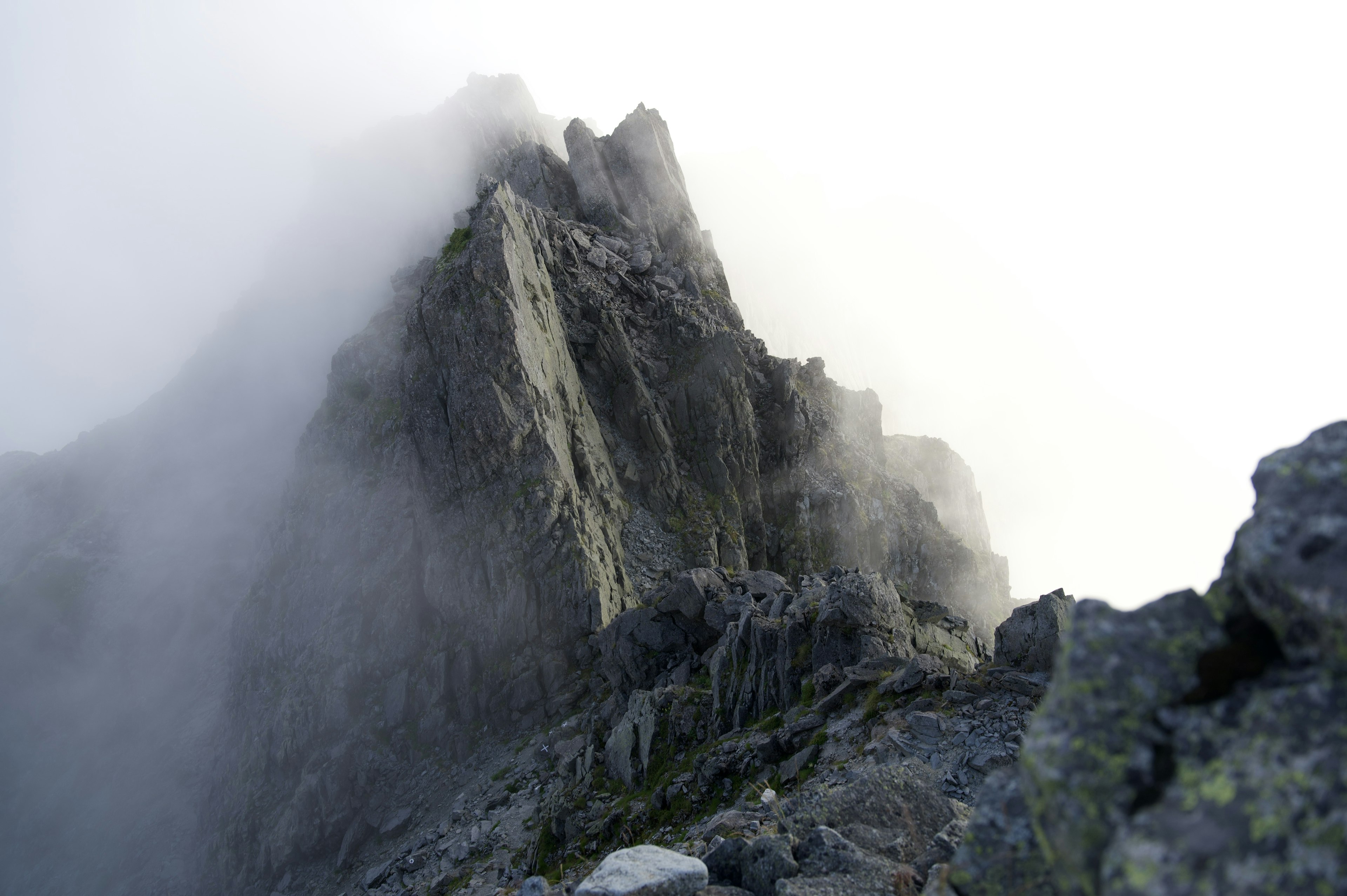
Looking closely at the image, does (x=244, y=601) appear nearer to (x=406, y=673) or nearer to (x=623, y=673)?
(x=406, y=673)

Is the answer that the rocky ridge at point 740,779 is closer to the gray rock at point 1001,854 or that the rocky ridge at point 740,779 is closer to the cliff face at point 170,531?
the gray rock at point 1001,854

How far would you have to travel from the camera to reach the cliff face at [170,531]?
74231 millimetres

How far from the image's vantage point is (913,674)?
23031 millimetres

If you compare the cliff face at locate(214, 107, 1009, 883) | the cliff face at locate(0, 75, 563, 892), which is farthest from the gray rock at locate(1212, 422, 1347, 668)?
the cliff face at locate(0, 75, 563, 892)

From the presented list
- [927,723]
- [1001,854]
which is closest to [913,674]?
[927,723]

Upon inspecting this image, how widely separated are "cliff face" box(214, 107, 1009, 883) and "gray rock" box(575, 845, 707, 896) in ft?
131

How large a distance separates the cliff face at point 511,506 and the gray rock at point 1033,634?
32114mm

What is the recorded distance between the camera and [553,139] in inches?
4683

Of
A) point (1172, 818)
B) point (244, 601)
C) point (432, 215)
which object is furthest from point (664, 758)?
point (432, 215)

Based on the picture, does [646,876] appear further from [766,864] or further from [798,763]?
[798,763]

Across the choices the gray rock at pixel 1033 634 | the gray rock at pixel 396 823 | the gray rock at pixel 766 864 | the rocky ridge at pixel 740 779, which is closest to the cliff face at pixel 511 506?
the gray rock at pixel 396 823

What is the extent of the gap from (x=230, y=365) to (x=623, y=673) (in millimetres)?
123804

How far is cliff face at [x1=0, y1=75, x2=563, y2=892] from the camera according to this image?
74.2 metres

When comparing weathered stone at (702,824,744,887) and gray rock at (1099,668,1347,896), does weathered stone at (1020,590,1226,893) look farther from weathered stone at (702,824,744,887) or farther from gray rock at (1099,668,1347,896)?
weathered stone at (702,824,744,887)
